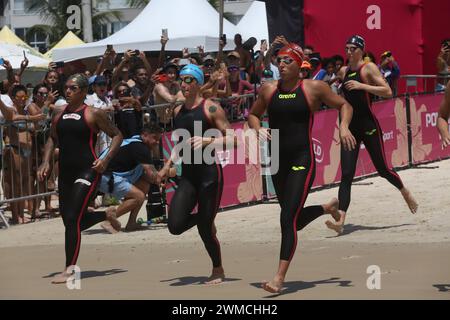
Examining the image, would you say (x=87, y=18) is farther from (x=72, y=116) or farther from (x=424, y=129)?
(x=72, y=116)

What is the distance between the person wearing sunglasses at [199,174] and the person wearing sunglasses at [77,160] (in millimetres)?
1003

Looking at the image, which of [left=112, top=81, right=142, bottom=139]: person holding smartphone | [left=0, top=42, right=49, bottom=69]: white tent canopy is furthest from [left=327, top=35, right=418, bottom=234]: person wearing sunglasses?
[left=0, top=42, right=49, bottom=69]: white tent canopy

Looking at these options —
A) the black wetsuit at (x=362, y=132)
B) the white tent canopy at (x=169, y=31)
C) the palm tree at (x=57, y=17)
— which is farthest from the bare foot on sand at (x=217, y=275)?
the palm tree at (x=57, y=17)

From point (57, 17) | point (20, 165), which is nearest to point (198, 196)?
point (20, 165)

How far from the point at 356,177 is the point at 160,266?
271 inches

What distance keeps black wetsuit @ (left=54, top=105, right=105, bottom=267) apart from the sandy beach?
1.64 ft

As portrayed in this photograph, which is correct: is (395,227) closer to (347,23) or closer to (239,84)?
(239,84)

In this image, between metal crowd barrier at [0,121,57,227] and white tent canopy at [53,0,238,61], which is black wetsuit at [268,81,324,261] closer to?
metal crowd barrier at [0,121,57,227]

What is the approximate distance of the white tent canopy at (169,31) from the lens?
25.4 metres

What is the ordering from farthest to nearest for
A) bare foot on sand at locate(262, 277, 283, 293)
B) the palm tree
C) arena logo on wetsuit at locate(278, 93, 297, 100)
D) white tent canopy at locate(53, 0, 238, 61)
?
the palm tree → white tent canopy at locate(53, 0, 238, 61) → arena logo on wetsuit at locate(278, 93, 297, 100) → bare foot on sand at locate(262, 277, 283, 293)

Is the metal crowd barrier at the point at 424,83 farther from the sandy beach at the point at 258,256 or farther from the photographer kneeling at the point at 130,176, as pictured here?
the photographer kneeling at the point at 130,176

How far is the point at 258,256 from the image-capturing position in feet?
37.5

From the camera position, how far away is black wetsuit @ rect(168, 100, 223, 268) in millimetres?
9625

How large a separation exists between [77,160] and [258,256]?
2.26 metres
